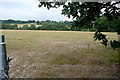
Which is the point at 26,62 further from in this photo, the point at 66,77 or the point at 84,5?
the point at 84,5

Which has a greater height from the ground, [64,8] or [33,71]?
[64,8]

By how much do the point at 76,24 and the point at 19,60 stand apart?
9.35ft

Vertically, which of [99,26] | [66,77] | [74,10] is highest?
[74,10]

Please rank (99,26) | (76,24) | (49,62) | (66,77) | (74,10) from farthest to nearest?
(49,62) → (99,26) → (66,77) → (76,24) → (74,10)

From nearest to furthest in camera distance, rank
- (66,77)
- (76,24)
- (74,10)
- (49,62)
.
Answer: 1. (74,10)
2. (76,24)
3. (66,77)
4. (49,62)

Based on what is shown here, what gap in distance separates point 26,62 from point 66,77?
1.76 metres

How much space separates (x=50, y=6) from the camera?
4176 mm

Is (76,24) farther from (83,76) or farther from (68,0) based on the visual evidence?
(83,76)

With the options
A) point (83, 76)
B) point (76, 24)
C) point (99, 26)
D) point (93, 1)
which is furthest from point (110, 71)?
point (93, 1)

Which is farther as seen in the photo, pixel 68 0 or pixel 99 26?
pixel 99 26

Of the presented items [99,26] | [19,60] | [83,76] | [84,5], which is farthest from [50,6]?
[19,60]

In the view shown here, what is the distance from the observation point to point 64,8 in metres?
3.70

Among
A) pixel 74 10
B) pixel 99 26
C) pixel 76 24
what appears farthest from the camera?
pixel 99 26

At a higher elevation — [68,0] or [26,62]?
[68,0]
